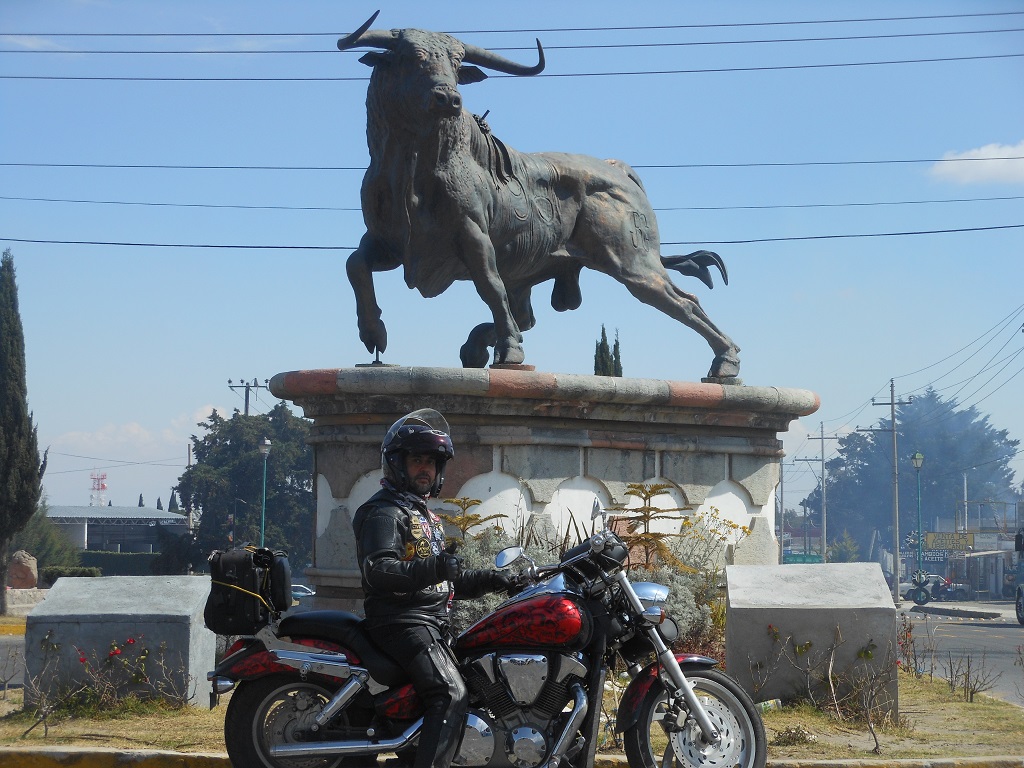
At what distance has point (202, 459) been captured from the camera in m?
61.4

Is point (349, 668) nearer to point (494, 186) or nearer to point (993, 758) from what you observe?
point (993, 758)

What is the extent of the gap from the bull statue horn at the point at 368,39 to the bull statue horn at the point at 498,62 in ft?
2.30

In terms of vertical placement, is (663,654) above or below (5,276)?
below

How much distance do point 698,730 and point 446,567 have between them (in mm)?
1313

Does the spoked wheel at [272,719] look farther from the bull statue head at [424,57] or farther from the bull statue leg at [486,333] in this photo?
the bull statue leg at [486,333]

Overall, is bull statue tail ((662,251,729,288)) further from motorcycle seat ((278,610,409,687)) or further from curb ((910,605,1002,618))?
curb ((910,605,1002,618))

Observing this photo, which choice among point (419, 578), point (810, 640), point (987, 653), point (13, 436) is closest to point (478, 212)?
point (810, 640)

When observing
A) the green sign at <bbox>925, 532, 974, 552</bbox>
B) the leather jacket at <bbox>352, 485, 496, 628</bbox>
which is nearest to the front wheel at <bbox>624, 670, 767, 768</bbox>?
the leather jacket at <bbox>352, 485, 496, 628</bbox>

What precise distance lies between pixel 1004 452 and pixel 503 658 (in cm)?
11387

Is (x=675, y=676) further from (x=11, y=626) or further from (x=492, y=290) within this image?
(x=11, y=626)

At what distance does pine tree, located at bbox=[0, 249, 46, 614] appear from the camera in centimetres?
2852

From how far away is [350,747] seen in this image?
536cm

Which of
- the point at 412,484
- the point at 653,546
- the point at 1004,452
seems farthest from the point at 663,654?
the point at 1004,452

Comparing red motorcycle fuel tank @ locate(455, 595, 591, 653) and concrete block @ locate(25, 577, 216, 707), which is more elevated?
red motorcycle fuel tank @ locate(455, 595, 591, 653)
